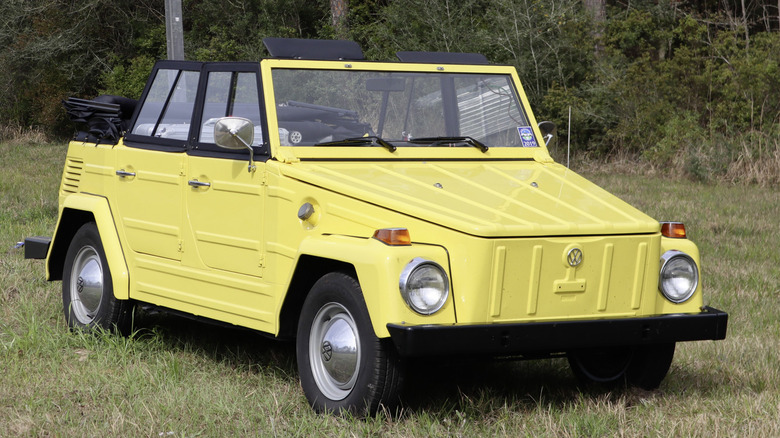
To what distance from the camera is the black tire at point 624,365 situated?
220 inches

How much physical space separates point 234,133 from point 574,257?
1831 millimetres

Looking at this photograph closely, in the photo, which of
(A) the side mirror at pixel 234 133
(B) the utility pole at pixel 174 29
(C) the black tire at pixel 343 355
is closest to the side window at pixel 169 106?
(A) the side mirror at pixel 234 133

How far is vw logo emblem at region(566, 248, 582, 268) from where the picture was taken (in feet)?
16.0

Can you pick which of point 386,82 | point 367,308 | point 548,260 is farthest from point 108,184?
point 548,260

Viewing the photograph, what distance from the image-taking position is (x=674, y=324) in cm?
510

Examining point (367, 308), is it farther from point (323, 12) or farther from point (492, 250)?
point (323, 12)

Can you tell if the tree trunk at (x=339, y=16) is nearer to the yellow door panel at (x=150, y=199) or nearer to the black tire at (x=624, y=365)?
Result: the yellow door panel at (x=150, y=199)

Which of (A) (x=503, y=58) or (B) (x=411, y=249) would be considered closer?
(B) (x=411, y=249)

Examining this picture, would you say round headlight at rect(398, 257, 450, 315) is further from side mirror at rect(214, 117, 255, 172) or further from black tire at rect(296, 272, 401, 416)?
side mirror at rect(214, 117, 255, 172)

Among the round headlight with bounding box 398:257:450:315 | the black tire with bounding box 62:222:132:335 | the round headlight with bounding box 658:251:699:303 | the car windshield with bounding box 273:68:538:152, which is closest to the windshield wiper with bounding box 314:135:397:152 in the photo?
the car windshield with bounding box 273:68:538:152

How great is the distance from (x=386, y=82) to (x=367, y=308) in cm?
191

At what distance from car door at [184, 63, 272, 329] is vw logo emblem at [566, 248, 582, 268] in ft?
5.16

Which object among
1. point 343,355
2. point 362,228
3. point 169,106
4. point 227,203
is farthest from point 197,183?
point 343,355

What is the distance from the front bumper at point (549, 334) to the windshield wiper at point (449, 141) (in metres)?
1.52
